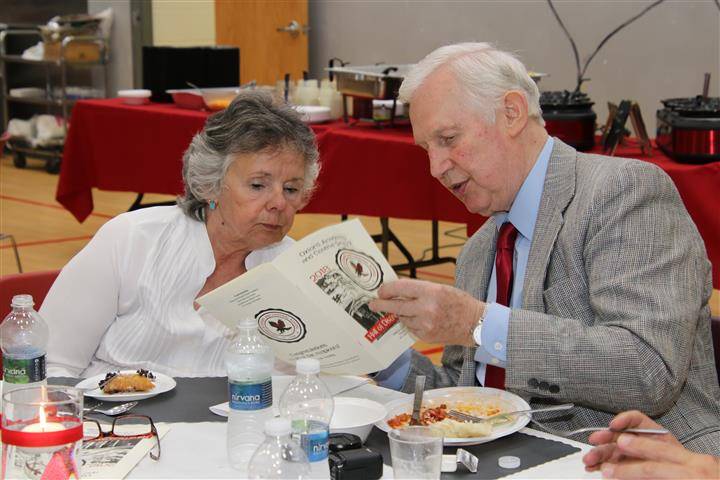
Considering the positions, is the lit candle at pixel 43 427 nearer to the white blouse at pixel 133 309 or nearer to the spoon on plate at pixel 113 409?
the spoon on plate at pixel 113 409

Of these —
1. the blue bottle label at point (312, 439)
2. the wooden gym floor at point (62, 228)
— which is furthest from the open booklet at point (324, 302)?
the wooden gym floor at point (62, 228)

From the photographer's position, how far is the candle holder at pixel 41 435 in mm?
1592

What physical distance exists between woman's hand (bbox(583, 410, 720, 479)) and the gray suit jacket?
0.29m

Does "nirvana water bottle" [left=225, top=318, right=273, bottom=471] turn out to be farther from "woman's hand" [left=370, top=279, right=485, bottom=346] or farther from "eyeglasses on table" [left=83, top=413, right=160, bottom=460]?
"woman's hand" [left=370, top=279, right=485, bottom=346]

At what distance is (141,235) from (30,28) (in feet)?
32.1

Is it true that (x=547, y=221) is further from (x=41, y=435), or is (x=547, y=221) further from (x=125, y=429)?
(x=41, y=435)

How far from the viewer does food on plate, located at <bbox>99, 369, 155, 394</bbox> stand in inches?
86.7

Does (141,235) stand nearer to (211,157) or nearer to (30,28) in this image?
(211,157)

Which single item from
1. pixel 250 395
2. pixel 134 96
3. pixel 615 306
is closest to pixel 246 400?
pixel 250 395

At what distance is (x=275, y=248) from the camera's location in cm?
290

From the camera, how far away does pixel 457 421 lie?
201 cm

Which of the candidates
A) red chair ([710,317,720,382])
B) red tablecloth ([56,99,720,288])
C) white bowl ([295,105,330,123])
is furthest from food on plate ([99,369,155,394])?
white bowl ([295,105,330,123])

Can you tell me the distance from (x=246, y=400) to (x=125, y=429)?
329mm

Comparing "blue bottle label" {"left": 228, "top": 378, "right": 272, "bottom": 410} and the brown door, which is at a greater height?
the brown door
